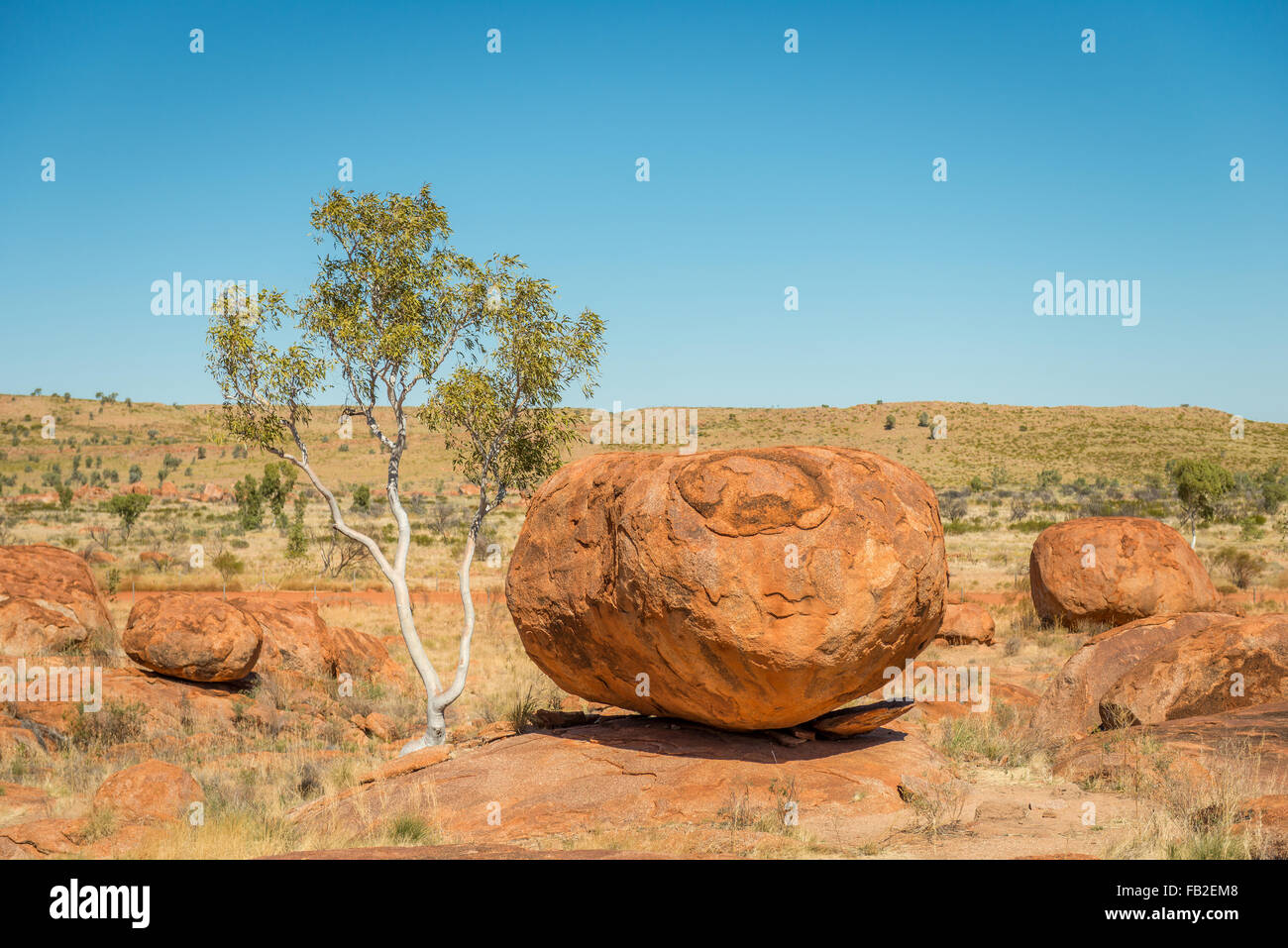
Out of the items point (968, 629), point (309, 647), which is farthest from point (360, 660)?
point (968, 629)

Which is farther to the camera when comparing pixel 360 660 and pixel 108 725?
pixel 360 660

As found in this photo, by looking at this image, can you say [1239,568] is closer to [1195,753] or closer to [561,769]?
[1195,753]

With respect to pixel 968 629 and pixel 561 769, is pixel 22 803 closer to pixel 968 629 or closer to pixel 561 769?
pixel 561 769

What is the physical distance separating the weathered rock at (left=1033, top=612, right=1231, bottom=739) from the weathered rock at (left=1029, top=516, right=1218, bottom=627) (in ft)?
21.3

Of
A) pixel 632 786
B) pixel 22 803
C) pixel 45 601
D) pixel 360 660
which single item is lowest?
pixel 22 803

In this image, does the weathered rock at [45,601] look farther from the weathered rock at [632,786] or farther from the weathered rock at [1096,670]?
the weathered rock at [1096,670]

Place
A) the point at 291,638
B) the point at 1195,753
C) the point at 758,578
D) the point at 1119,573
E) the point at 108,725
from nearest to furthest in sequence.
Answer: the point at 758,578
the point at 1195,753
the point at 108,725
the point at 291,638
the point at 1119,573

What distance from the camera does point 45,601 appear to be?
640 inches

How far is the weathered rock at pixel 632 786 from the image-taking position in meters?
8.57

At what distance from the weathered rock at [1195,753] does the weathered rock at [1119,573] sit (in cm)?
889

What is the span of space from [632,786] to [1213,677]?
282 inches

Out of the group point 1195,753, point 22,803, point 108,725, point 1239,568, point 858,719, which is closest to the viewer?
point 1195,753

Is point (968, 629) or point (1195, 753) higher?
point (1195, 753)

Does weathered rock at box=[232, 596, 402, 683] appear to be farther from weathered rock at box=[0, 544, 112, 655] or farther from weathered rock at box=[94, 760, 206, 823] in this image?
weathered rock at box=[94, 760, 206, 823]
